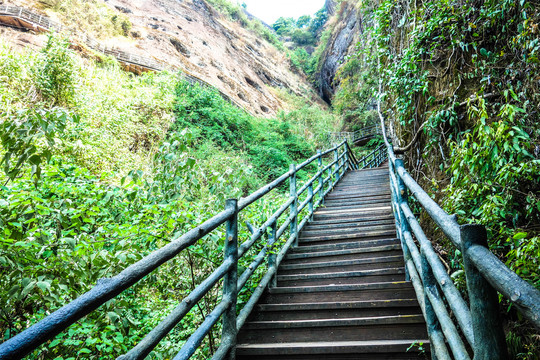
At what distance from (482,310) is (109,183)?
445 cm

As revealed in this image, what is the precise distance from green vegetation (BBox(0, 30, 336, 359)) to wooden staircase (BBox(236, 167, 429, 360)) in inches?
23.3

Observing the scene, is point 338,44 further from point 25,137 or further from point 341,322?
point 25,137

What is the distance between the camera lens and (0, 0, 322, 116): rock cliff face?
1995 cm

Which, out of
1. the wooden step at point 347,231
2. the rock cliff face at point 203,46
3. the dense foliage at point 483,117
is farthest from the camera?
the rock cliff face at point 203,46

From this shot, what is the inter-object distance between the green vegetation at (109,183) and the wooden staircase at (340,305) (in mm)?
592

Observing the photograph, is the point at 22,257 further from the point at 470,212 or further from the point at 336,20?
the point at 336,20

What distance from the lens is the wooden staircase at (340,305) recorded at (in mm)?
2203

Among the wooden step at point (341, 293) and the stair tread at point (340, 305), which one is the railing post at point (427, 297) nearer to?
the stair tread at point (340, 305)

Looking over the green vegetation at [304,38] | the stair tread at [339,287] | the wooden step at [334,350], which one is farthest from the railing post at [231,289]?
the green vegetation at [304,38]

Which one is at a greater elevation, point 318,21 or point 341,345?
point 318,21

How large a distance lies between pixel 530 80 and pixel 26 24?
19797 mm

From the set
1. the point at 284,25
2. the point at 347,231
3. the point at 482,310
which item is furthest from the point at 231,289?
the point at 284,25

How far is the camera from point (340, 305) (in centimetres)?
268

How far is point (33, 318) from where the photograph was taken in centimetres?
245
